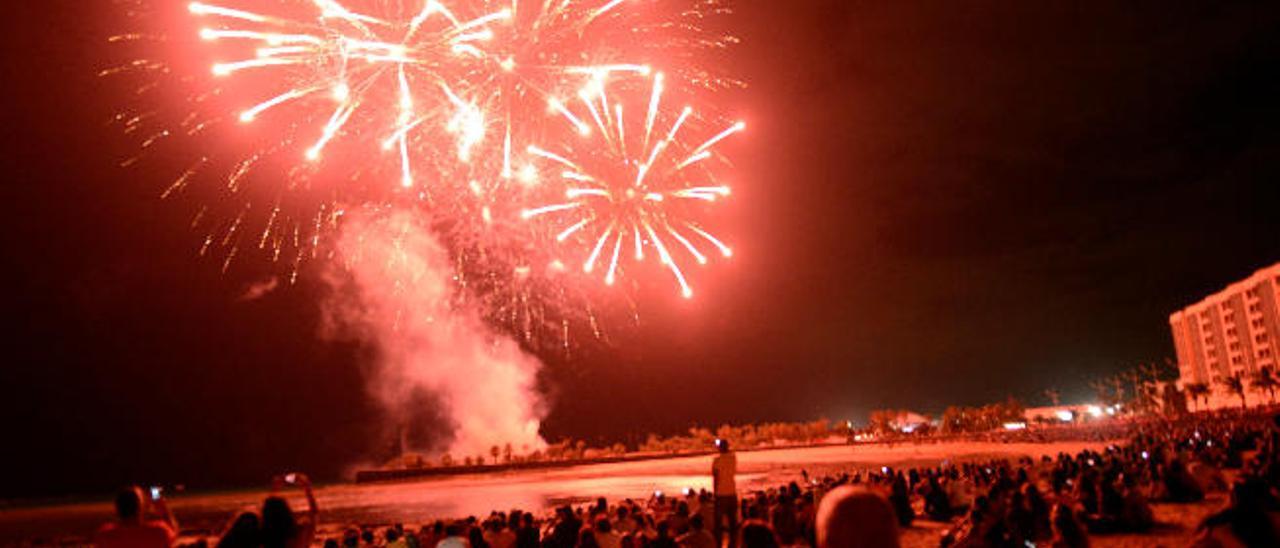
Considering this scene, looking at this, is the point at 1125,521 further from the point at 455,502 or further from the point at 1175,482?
the point at 455,502

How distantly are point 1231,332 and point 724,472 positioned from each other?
140 meters

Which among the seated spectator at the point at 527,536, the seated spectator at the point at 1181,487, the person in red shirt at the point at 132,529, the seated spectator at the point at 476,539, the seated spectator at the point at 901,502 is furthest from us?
the seated spectator at the point at 901,502

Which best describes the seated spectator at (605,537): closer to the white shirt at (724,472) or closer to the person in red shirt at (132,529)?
the white shirt at (724,472)

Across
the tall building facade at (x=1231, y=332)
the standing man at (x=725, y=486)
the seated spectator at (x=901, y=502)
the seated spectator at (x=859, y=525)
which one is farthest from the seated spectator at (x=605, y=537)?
the tall building facade at (x=1231, y=332)

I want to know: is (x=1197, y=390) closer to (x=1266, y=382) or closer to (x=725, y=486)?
(x=1266, y=382)

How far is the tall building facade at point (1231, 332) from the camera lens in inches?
4050

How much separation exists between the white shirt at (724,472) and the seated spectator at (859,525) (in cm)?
786

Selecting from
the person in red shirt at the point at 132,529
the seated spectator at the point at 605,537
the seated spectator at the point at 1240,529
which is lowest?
the seated spectator at the point at 605,537

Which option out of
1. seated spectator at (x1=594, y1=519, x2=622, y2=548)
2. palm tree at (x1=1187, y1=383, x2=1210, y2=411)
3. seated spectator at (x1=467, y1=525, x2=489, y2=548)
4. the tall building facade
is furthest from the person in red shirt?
the tall building facade

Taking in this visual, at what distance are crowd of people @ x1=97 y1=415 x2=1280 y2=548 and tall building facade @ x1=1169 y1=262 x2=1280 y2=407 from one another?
347 ft

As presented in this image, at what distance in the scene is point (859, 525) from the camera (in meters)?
2.63

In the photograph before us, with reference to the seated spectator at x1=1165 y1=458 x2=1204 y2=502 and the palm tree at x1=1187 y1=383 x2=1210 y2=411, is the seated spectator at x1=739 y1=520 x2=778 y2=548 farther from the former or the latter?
the palm tree at x1=1187 y1=383 x2=1210 y2=411

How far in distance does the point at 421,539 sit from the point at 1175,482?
1386 centimetres

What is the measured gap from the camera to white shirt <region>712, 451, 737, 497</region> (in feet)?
34.3
